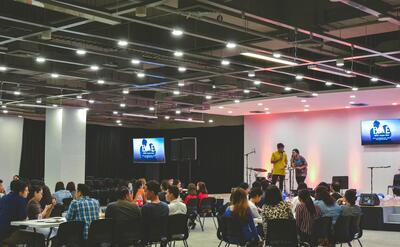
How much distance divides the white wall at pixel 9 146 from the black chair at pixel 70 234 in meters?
17.1

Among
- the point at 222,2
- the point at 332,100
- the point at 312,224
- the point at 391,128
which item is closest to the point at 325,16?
the point at 222,2

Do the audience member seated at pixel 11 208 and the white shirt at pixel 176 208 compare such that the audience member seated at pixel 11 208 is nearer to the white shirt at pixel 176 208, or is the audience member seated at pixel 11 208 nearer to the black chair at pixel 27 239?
the black chair at pixel 27 239

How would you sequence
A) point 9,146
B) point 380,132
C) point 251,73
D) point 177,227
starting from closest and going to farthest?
1. point 177,227
2. point 251,73
3. point 380,132
4. point 9,146

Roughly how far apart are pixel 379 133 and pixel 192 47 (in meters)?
10.2

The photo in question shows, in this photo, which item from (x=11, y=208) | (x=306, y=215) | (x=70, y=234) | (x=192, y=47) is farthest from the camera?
(x=192, y=47)

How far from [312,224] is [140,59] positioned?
5080mm

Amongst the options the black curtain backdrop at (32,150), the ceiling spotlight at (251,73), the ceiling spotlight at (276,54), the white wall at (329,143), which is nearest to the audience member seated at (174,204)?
the ceiling spotlight at (276,54)

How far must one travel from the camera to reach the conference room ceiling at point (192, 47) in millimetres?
8508

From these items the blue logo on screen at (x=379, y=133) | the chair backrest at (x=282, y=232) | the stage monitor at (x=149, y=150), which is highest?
the blue logo on screen at (x=379, y=133)

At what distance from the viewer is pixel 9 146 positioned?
23750mm

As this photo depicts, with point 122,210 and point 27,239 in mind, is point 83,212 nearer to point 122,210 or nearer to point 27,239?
point 122,210

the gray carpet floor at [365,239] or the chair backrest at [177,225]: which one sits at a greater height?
the chair backrest at [177,225]

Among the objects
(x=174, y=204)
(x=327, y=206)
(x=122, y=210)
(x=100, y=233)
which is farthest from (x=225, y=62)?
(x=100, y=233)

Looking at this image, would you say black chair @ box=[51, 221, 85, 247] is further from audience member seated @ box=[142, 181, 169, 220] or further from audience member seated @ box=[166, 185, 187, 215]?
audience member seated @ box=[166, 185, 187, 215]
